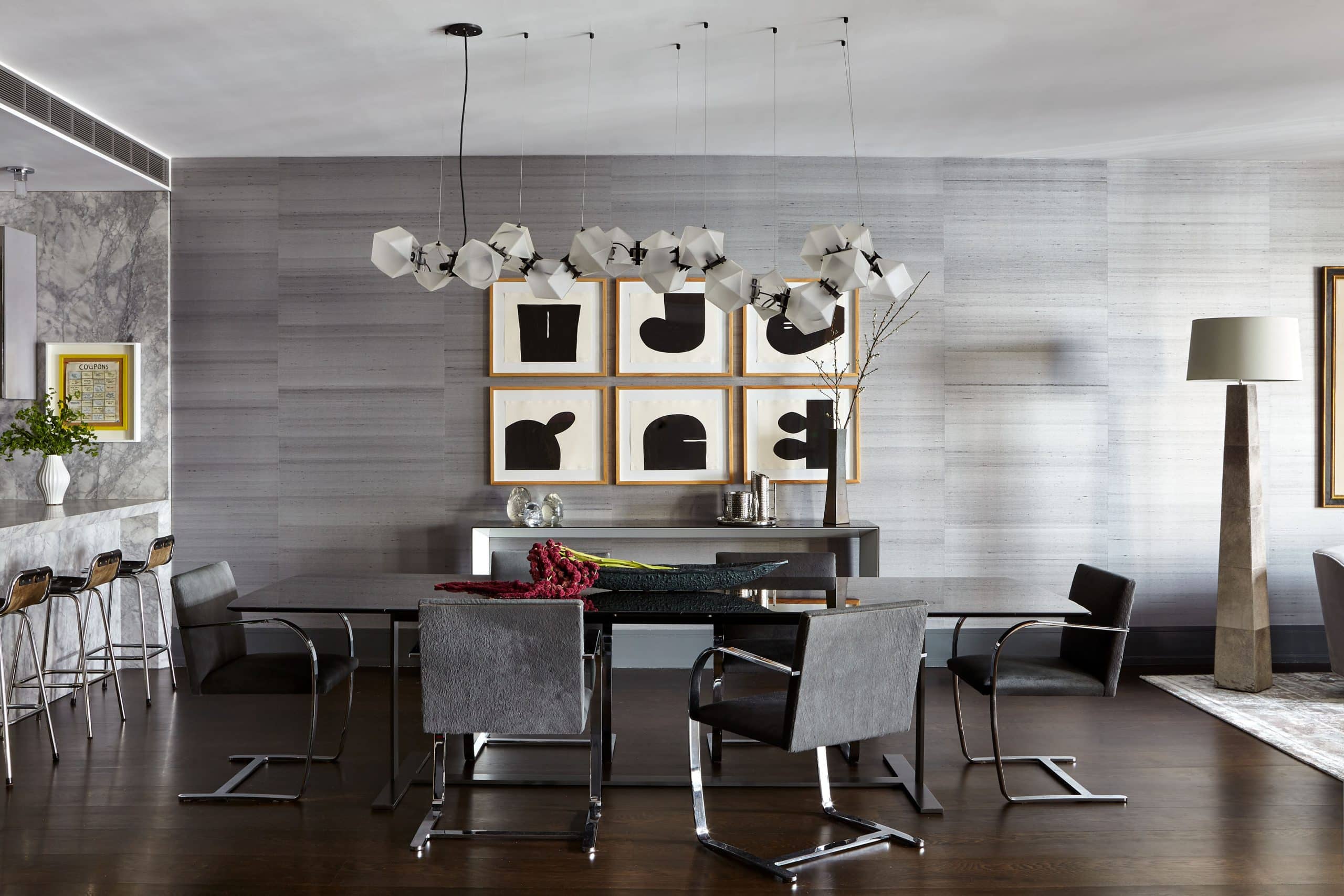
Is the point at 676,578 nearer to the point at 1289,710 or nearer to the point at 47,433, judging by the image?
the point at 1289,710

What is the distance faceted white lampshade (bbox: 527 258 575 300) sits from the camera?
Result: 391 centimetres

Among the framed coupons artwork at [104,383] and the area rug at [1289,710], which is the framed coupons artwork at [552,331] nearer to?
the framed coupons artwork at [104,383]

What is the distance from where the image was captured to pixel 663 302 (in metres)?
5.96

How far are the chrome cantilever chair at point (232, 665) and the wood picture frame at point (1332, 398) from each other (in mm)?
5597

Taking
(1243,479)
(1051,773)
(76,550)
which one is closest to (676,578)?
(1051,773)

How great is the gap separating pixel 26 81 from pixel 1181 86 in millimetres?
5339

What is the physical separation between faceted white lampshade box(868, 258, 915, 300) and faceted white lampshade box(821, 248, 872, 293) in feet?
0.19

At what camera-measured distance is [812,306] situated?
368cm

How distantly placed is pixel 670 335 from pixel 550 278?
6.85ft

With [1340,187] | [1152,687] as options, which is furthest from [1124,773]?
[1340,187]

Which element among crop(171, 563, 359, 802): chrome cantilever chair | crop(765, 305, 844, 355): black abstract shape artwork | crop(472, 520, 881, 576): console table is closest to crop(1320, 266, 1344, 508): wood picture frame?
crop(472, 520, 881, 576): console table

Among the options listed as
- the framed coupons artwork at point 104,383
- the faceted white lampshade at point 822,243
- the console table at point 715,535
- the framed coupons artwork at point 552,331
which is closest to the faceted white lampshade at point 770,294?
the faceted white lampshade at point 822,243

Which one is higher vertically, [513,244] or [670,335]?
[513,244]

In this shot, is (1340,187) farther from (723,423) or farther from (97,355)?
(97,355)
